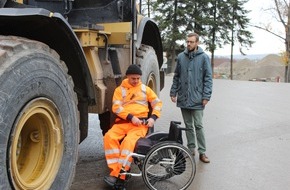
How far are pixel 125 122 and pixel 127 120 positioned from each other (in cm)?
7

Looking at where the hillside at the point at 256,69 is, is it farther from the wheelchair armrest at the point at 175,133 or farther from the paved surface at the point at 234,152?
the wheelchair armrest at the point at 175,133

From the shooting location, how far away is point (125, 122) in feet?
16.1

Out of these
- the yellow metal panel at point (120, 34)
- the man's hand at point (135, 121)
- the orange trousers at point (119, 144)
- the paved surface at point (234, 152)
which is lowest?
the paved surface at point (234, 152)

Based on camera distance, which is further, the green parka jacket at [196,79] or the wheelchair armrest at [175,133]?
the green parka jacket at [196,79]

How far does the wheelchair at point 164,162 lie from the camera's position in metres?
4.46

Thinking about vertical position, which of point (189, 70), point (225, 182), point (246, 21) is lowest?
point (225, 182)

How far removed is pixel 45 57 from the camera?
321cm

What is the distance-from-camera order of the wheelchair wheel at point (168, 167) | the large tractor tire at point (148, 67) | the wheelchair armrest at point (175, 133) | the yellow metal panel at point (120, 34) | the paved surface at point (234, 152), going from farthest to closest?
the large tractor tire at point (148, 67)
the yellow metal panel at point (120, 34)
the paved surface at point (234, 152)
the wheelchair armrest at point (175, 133)
the wheelchair wheel at point (168, 167)

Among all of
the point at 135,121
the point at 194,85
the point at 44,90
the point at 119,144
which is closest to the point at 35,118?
the point at 44,90

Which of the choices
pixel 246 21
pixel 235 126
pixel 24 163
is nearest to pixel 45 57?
pixel 24 163

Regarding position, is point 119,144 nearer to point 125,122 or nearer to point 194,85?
point 125,122

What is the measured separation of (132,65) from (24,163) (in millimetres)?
1943

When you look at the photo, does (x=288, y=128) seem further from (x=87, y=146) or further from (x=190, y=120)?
(x=87, y=146)

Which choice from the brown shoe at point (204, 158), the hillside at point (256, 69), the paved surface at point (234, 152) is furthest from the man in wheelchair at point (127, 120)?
the hillside at point (256, 69)
